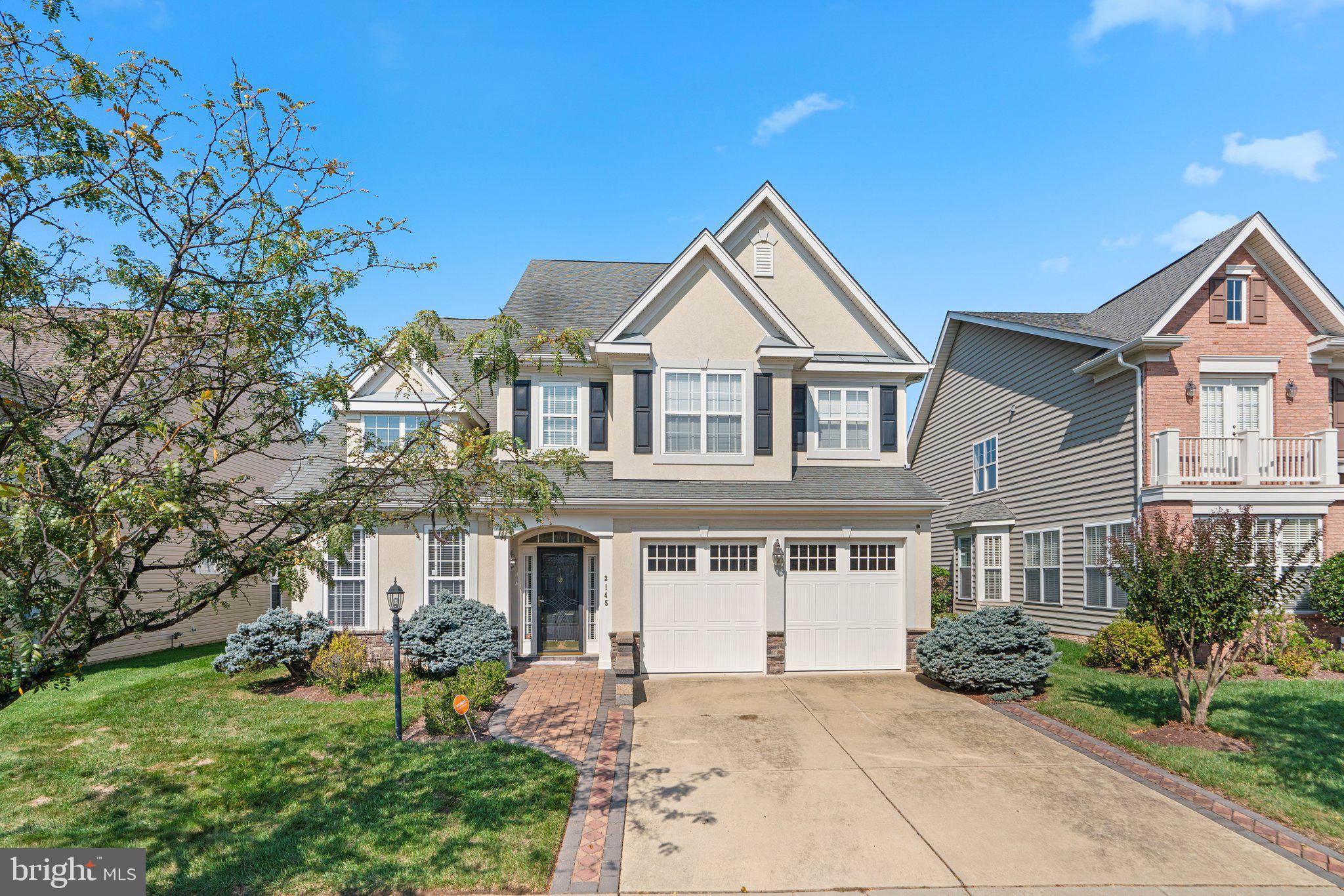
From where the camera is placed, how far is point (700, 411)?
14.1m

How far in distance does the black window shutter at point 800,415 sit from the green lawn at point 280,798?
8.44 m

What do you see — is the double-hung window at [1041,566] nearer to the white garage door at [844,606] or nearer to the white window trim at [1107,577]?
the white window trim at [1107,577]

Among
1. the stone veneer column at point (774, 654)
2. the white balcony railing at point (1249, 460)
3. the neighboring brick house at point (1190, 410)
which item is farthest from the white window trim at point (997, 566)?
the stone veneer column at point (774, 654)

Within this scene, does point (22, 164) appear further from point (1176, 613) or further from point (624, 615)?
point (1176, 613)

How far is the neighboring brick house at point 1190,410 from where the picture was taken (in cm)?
1502

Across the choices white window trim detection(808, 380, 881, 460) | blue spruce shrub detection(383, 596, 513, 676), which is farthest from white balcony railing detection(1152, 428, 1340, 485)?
blue spruce shrub detection(383, 596, 513, 676)

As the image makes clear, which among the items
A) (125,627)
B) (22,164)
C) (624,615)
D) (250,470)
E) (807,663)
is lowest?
(807,663)

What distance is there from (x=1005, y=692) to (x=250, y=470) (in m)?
19.1

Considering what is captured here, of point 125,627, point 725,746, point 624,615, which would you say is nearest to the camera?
point 125,627

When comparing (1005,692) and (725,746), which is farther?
(1005,692)

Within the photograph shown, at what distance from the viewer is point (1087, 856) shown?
629 cm

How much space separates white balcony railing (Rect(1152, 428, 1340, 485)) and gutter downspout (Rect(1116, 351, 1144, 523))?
0.24 metres

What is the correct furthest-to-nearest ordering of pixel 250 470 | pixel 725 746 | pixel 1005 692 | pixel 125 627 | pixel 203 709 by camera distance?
pixel 250 470
pixel 1005 692
pixel 203 709
pixel 725 746
pixel 125 627

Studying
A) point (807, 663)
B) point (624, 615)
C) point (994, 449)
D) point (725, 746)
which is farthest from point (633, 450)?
point (994, 449)
